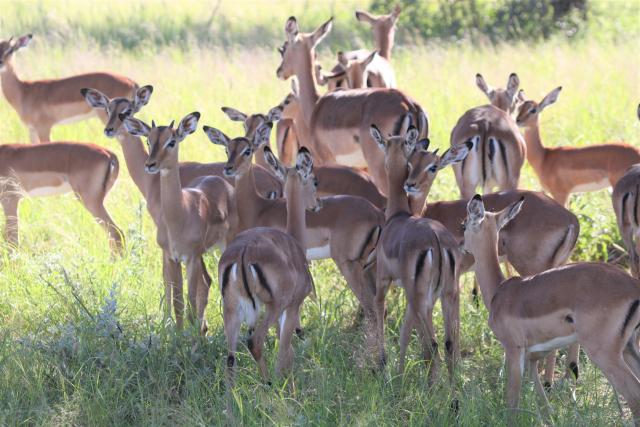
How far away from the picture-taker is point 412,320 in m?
4.93

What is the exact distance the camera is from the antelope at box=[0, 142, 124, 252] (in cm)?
760

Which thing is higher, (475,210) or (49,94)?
(475,210)

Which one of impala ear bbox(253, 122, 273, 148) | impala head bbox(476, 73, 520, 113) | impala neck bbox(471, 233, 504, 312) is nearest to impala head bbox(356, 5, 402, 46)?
impala head bbox(476, 73, 520, 113)

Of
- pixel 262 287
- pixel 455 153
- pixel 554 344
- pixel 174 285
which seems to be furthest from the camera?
pixel 174 285

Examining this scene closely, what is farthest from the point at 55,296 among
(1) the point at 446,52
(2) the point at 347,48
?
(2) the point at 347,48

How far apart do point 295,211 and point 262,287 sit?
867 millimetres

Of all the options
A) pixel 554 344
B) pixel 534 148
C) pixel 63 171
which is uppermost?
pixel 554 344

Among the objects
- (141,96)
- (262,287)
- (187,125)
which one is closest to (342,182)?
(187,125)

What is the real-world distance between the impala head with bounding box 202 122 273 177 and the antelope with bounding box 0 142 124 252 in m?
1.91

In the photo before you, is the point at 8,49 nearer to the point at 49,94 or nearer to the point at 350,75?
the point at 49,94

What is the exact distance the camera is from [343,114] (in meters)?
7.71

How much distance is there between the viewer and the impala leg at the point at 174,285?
5559 mm

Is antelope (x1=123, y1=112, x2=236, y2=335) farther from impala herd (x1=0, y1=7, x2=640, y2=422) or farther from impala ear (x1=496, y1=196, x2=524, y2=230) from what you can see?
impala ear (x1=496, y1=196, x2=524, y2=230)

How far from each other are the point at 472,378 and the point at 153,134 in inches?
82.0
